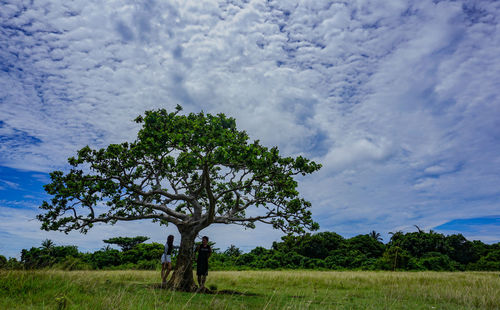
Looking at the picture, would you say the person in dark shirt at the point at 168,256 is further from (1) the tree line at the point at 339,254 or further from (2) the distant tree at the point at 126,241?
(2) the distant tree at the point at 126,241

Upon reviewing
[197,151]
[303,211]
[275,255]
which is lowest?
[275,255]

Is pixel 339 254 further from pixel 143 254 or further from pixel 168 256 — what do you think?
pixel 168 256

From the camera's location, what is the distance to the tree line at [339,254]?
39.6 meters

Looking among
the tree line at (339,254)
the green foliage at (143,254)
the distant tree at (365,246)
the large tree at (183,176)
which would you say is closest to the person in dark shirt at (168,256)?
the large tree at (183,176)

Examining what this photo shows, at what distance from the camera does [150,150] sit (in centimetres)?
1359

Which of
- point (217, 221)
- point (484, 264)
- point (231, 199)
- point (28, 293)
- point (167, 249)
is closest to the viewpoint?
point (28, 293)

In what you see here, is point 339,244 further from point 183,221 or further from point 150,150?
point 150,150

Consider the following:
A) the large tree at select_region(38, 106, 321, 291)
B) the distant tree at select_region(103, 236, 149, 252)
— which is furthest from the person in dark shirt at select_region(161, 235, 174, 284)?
the distant tree at select_region(103, 236, 149, 252)

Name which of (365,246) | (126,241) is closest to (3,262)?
(126,241)

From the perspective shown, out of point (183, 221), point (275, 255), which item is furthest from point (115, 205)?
point (275, 255)

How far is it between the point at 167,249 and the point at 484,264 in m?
50.9

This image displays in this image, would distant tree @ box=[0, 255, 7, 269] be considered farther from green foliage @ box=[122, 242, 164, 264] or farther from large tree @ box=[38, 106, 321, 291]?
green foliage @ box=[122, 242, 164, 264]

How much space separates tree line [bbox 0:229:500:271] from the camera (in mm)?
39562

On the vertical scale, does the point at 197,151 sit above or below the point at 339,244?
above
